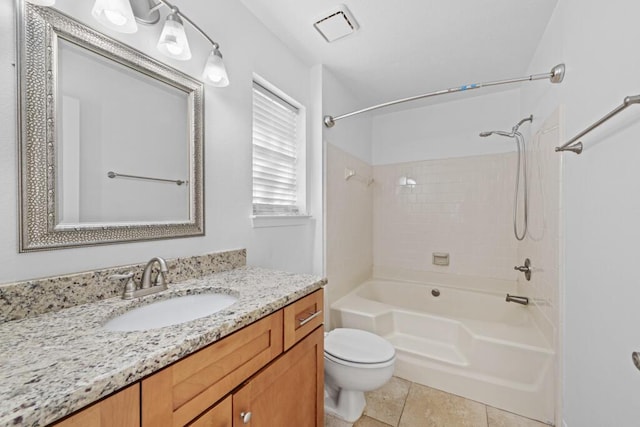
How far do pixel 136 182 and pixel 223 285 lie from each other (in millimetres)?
530

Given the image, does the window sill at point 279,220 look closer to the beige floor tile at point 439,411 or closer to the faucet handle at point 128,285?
the faucet handle at point 128,285

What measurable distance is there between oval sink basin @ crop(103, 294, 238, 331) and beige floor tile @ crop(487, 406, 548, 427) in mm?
1693

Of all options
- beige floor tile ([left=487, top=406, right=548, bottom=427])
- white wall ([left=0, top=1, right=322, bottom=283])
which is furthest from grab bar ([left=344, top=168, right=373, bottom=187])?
beige floor tile ([left=487, top=406, right=548, bottom=427])

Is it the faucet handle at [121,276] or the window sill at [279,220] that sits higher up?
the window sill at [279,220]

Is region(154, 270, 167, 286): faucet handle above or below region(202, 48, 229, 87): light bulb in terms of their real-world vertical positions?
below

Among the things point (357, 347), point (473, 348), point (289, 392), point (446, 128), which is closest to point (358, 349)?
point (357, 347)

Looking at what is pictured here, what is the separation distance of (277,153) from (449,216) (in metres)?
1.92

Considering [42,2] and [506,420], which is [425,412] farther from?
[42,2]

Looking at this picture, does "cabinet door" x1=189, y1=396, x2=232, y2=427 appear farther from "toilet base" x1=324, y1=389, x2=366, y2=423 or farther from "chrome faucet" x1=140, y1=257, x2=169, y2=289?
"toilet base" x1=324, y1=389, x2=366, y2=423

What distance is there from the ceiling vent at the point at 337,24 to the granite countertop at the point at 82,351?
1584mm

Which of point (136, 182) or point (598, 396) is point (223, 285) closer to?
point (136, 182)

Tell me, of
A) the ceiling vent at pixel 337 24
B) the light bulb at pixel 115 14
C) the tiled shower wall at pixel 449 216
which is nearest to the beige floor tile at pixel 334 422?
the tiled shower wall at pixel 449 216

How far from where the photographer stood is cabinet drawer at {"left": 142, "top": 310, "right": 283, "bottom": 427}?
1.82ft

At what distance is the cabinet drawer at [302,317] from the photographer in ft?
3.13
